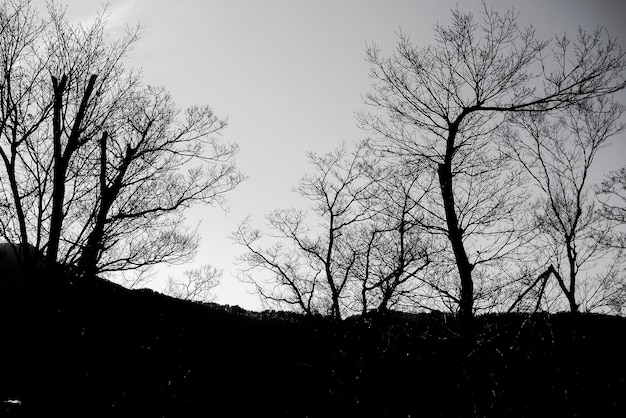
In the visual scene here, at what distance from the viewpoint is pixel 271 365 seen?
10125mm

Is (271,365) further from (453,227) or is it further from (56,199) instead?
(56,199)

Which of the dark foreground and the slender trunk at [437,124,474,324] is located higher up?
the slender trunk at [437,124,474,324]

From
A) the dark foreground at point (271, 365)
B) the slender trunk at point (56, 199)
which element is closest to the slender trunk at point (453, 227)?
the dark foreground at point (271, 365)

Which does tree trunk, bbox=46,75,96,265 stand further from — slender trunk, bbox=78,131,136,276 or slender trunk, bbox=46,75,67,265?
slender trunk, bbox=78,131,136,276

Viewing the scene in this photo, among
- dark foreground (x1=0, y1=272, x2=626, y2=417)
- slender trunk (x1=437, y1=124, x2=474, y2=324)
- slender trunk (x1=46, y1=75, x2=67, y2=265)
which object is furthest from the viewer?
slender trunk (x1=437, y1=124, x2=474, y2=324)

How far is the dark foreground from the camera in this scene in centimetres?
611

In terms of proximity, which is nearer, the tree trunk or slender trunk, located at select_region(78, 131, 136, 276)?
the tree trunk

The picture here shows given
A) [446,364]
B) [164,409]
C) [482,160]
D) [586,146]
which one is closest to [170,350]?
[164,409]

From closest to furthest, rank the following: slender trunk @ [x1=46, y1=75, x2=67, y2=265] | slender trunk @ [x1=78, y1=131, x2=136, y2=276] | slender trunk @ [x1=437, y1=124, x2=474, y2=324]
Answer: slender trunk @ [x1=46, y1=75, x2=67, y2=265] < slender trunk @ [x1=78, y1=131, x2=136, y2=276] < slender trunk @ [x1=437, y1=124, x2=474, y2=324]

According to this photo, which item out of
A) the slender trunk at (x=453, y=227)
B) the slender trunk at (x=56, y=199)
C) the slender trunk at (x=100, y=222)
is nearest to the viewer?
the slender trunk at (x=56, y=199)

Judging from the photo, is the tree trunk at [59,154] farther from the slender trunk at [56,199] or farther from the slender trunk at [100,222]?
the slender trunk at [100,222]

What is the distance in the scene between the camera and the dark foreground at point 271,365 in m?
6.11

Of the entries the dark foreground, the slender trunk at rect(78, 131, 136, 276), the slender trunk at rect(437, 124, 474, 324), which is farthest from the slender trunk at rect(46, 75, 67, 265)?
the slender trunk at rect(437, 124, 474, 324)

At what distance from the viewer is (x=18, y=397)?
6129 millimetres
